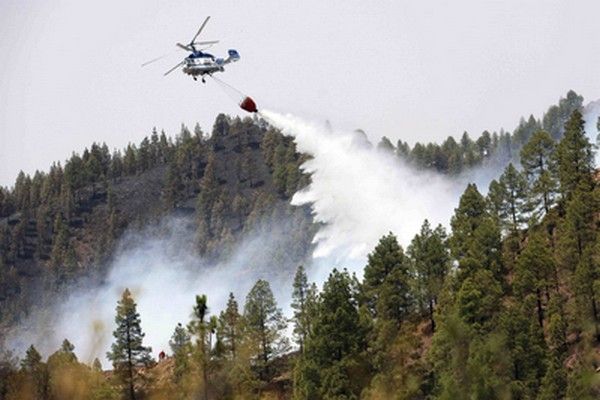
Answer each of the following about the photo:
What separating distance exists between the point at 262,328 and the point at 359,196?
72548 millimetres

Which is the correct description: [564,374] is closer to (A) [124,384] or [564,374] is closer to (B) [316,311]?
(B) [316,311]

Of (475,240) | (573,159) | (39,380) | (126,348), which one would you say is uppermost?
(573,159)

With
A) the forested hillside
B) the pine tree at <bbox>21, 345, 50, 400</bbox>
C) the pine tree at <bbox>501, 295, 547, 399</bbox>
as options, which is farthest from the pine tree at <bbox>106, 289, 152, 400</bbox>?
the pine tree at <bbox>501, 295, 547, 399</bbox>

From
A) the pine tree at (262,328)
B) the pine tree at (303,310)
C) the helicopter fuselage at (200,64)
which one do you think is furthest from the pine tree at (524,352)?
the pine tree at (262,328)

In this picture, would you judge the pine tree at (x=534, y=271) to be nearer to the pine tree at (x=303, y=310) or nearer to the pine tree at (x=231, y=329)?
the pine tree at (x=303, y=310)

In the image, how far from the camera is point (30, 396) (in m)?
104

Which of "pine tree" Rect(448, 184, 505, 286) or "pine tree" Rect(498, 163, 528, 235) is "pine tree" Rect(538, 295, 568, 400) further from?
"pine tree" Rect(498, 163, 528, 235)

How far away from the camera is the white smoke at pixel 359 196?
17412cm

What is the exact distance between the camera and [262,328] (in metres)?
108

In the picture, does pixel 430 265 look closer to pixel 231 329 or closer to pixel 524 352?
pixel 231 329

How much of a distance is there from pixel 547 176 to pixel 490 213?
22.7 feet

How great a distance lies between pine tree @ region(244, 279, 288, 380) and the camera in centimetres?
10788

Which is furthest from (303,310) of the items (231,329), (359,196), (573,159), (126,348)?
(359,196)

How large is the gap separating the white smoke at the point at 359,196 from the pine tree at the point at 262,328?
194 feet
